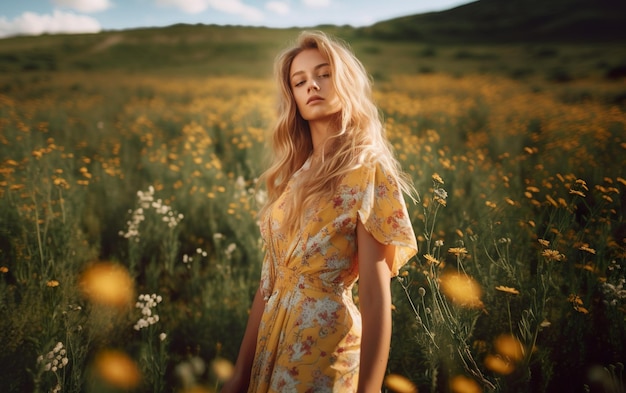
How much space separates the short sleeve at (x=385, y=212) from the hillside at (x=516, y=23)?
9960 mm

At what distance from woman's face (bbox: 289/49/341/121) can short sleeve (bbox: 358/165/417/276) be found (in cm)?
36

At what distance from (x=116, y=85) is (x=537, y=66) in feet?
37.8

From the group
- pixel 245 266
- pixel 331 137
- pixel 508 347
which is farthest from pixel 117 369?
pixel 508 347

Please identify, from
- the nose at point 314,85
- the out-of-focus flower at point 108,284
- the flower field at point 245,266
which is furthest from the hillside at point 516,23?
the out-of-focus flower at point 108,284

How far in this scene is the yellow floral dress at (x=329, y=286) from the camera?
4.00 ft

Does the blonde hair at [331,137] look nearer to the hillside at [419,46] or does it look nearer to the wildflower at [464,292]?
the wildflower at [464,292]

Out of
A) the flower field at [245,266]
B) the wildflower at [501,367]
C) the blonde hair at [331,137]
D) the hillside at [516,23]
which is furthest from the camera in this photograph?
the hillside at [516,23]

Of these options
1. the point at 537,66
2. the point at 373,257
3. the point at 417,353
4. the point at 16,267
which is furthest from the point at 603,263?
the point at 537,66

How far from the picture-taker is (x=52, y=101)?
6914 mm

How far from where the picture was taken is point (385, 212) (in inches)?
47.9

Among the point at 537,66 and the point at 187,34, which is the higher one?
the point at 187,34

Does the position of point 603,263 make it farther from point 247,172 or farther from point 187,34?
point 187,34

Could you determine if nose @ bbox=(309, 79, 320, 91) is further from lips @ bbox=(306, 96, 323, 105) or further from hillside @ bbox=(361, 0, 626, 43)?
hillside @ bbox=(361, 0, 626, 43)

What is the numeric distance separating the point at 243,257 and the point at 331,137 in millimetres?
2223
